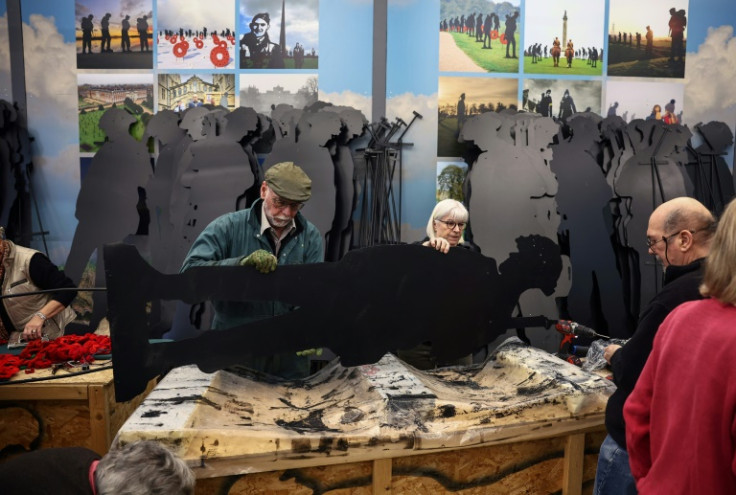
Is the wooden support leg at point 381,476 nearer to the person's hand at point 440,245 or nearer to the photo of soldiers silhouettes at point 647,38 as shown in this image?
the person's hand at point 440,245

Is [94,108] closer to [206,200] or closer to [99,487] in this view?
[206,200]

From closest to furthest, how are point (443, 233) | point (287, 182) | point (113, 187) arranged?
point (287, 182) < point (443, 233) < point (113, 187)

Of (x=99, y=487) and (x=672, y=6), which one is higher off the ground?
(x=672, y=6)

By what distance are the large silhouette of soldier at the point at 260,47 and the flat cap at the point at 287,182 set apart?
195 centimetres

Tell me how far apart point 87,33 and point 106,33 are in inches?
5.2

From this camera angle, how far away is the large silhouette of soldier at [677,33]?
4.42m

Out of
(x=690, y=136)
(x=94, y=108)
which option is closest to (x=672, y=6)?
(x=690, y=136)

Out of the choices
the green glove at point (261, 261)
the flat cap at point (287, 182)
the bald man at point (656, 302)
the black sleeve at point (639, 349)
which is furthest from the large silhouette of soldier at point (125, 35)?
the black sleeve at point (639, 349)

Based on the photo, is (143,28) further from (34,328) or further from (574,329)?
(574,329)

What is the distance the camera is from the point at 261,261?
222 centimetres

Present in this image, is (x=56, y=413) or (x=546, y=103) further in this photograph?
(x=546, y=103)

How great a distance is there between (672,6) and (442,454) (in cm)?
397

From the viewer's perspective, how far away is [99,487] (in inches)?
58.3

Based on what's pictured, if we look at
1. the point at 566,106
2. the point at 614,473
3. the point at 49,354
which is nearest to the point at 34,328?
the point at 49,354
